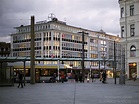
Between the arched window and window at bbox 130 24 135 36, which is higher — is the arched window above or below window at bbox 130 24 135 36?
below

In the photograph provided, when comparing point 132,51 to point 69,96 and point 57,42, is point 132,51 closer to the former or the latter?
point 69,96

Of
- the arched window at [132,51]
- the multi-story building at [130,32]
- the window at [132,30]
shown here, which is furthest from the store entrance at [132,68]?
the window at [132,30]

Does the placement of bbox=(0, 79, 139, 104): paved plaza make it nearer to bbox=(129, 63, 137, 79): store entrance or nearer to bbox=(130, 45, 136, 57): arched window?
bbox=(129, 63, 137, 79): store entrance

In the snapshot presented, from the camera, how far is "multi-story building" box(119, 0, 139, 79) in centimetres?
5622

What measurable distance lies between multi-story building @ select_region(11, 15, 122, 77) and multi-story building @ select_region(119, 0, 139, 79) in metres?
45.0

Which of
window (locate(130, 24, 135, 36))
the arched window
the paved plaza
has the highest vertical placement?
window (locate(130, 24, 135, 36))

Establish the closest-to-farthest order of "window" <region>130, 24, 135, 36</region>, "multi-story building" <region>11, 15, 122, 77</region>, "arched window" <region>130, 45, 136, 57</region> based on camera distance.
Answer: "arched window" <region>130, 45, 136, 57</region>
"window" <region>130, 24, 135, 36</region>
"multi-story building" <region>11, 15, 122, 77</region>

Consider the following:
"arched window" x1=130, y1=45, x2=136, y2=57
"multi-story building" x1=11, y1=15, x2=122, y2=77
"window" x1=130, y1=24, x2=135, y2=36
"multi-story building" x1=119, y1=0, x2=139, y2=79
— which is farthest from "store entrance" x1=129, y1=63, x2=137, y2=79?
"multi-story building" x1=11, y1=15, x2=122, y2=77

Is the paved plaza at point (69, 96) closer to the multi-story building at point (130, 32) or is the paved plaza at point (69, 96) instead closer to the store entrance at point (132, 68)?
the store entrance at point (132, 68)

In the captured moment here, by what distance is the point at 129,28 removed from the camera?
190ft

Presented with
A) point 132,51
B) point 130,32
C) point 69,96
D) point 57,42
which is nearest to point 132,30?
point 130,32

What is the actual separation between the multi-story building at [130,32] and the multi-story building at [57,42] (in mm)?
44967

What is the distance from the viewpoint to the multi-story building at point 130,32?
184ft

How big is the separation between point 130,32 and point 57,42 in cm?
5688
